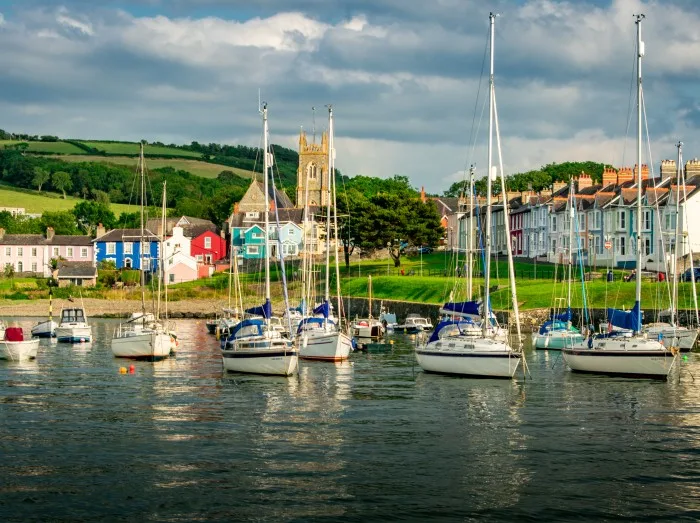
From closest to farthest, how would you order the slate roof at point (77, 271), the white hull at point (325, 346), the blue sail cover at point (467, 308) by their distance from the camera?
the blue sail cover at point (467, 308), the white hull at point (325, 346), the slate roof at point (77, 271)

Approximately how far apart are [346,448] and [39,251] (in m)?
141

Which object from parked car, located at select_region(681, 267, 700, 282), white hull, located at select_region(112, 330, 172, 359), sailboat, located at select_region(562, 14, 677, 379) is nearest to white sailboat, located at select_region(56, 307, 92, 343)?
white hull, located at select_region(112, 330, 172, 359)

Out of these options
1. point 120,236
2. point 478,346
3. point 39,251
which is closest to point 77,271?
point 120,236

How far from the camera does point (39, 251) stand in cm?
16438

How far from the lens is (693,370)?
56.4m

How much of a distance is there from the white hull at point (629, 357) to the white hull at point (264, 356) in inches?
626

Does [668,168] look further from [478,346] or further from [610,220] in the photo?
[478,346]

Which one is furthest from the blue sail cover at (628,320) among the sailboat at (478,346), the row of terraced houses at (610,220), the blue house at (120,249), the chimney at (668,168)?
the blue house at (120,249)

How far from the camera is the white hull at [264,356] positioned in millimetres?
50312

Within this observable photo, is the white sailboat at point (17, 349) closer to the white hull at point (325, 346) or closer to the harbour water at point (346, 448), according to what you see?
the harbour water at point (346, 448)

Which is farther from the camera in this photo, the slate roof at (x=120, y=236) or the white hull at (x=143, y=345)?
the slate roof at (x=120, y=236)

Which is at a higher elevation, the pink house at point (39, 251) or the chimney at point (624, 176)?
the chimney at point (624, 176)

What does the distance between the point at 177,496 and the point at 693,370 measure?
1518 inches

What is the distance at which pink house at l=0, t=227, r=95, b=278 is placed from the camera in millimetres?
163750
